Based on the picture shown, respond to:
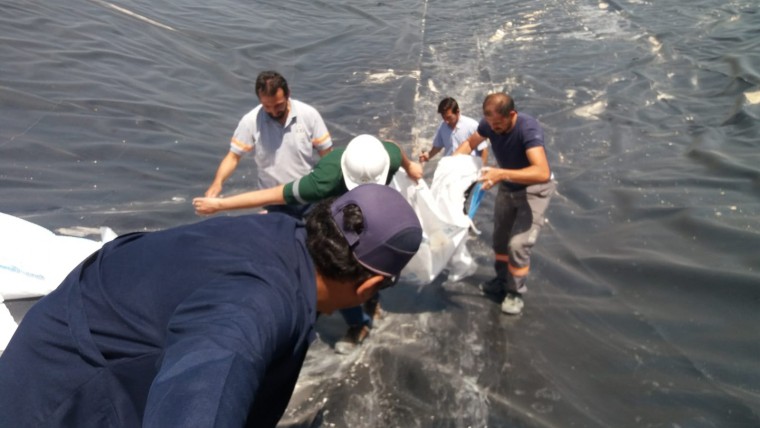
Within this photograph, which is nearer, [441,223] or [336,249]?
[336,249]

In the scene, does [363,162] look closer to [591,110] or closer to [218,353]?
[218,353]

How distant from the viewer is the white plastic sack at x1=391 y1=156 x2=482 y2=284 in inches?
144

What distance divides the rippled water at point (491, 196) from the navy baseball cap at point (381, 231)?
1.86 metres

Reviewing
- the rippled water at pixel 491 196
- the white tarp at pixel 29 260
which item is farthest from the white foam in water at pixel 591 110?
the white tarp at pixel 29 260

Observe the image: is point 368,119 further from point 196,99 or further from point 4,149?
point 4,149

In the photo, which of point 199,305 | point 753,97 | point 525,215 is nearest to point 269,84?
point 525,215

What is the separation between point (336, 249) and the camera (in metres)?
1.46

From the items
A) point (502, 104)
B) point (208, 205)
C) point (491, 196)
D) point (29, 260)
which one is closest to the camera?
point (29, 260)

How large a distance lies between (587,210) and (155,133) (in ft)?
13.9

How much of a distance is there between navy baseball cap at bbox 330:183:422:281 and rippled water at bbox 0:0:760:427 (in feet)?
6.10

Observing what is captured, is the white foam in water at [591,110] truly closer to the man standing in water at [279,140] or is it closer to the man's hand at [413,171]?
the man's hand at [413,171]

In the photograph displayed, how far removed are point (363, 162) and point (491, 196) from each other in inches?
115

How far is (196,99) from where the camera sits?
729 centimetres

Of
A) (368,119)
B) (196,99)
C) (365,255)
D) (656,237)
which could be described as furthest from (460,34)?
(365,255)
